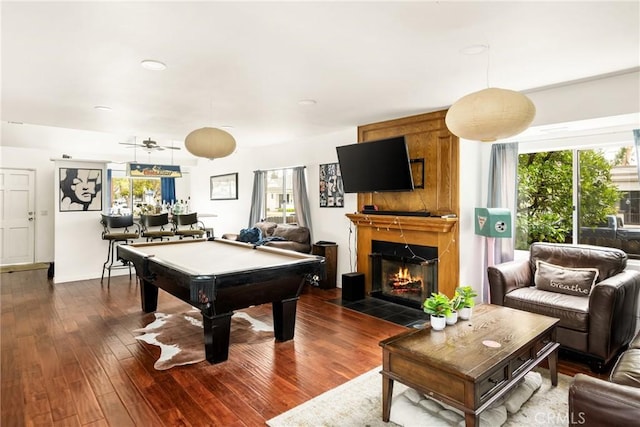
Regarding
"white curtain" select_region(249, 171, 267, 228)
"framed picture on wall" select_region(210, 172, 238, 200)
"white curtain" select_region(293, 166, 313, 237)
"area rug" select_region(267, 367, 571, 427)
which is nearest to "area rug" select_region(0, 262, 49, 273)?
"framed picture on wall" select_region(210, 172, 238, 200)

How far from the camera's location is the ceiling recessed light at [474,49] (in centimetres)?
267

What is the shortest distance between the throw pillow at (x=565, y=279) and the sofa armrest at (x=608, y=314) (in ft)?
1.16

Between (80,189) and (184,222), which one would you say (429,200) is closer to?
(184,222)

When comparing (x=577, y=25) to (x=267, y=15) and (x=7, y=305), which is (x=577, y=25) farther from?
(x=7, y=305)

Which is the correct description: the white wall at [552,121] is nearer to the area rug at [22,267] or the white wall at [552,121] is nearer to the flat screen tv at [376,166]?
the flat screen tv at [376,166]

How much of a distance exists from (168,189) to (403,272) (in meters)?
7.86

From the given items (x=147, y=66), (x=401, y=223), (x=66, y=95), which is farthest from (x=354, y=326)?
(x=66, y=95)

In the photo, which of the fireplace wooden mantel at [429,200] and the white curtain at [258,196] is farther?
the white curtain at [258,196]

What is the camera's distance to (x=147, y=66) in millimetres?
3047

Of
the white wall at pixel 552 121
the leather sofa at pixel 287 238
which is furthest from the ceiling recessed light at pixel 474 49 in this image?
the leather sofa at pixel 287 238

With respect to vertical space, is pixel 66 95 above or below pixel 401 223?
above

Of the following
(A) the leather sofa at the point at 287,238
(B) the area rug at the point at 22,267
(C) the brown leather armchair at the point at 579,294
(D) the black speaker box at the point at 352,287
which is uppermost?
(A) the leather sofa at the point at 287,238

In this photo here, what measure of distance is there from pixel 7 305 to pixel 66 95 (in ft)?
9.98

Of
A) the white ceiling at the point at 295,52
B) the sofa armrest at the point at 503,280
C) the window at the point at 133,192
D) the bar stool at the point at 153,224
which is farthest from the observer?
the window at the point at 133,192
